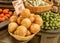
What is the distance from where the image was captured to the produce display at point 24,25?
1.17 meters

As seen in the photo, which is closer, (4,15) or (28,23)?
(28,23)

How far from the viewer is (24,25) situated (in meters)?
1.21

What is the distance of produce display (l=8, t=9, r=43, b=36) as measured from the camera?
1.17 m

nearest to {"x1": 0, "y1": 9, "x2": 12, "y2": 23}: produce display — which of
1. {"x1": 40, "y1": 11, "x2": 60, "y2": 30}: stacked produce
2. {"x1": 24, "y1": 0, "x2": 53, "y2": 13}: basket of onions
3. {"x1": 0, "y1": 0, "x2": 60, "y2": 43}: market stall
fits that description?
{"x1": 0, "y1": 0, "x2": 60, "y2": 43}: market stall

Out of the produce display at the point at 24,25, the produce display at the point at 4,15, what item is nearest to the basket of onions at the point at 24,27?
the produce display at the point at 24,25

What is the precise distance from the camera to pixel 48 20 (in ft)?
5.81

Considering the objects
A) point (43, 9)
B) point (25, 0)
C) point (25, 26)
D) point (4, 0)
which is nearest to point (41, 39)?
point (43, 9)

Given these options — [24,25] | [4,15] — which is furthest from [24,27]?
[4,15]

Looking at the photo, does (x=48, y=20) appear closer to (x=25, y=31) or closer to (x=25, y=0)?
(x=25, y=0)

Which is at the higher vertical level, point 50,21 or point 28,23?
point 28,23

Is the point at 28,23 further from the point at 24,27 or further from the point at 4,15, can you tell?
the point at 4,15

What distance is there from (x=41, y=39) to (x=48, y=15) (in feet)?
1.32

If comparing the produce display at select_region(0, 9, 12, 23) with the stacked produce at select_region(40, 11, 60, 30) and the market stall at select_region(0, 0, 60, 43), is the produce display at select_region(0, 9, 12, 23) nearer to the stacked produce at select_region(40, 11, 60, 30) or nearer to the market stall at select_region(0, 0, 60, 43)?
the market stall at select_region(0, 0, 60, 43)

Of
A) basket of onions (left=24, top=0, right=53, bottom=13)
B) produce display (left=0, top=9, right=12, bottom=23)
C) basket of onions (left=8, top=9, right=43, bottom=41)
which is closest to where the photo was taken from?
basket of onions (left=8, top=9, right=43, bottom=41)
